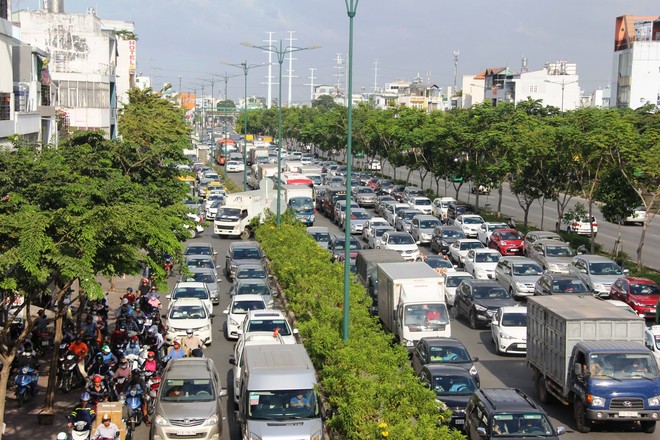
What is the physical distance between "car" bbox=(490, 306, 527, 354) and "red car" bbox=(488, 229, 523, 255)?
15.9 meters

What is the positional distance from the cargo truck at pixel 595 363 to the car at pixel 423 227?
25.7 metres

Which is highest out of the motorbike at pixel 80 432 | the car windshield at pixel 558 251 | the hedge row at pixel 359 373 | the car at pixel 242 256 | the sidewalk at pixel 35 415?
the hedge row at pixel 359 373

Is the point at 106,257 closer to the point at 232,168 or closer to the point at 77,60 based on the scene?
the point at 77,60

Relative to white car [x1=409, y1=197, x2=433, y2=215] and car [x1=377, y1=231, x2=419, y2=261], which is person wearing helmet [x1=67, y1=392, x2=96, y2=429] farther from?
white car [x1=409, y1=197, x2=433, y2=215]

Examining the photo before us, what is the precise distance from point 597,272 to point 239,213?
2102 cm

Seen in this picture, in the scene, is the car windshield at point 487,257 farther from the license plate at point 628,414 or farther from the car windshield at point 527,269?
the license plate at point 628,414

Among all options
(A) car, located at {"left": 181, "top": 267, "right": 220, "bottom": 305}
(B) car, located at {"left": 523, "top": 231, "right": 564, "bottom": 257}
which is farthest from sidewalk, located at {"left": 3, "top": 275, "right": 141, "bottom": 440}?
(B) car, located at {"left": 523, "top": 231, "right": 564, "bottom": 257}

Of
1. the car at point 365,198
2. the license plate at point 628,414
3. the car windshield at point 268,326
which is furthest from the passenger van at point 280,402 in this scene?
the car at point 365,198

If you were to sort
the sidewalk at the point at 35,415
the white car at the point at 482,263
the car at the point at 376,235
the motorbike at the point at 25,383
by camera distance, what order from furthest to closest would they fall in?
the car at the point at 376,235
the white car at the point at 482,263
the motorbike at the point at 25,383
the sidewalk at the point at 35,415

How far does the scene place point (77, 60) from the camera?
61438 millimetres

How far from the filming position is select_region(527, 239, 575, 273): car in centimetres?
3681

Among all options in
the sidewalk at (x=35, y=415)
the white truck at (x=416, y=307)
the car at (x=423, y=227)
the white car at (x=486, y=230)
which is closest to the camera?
the sidewalk at (x=35, y=415)

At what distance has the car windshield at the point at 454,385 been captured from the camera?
19.5m

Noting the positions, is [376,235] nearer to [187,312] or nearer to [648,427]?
[187,312]
